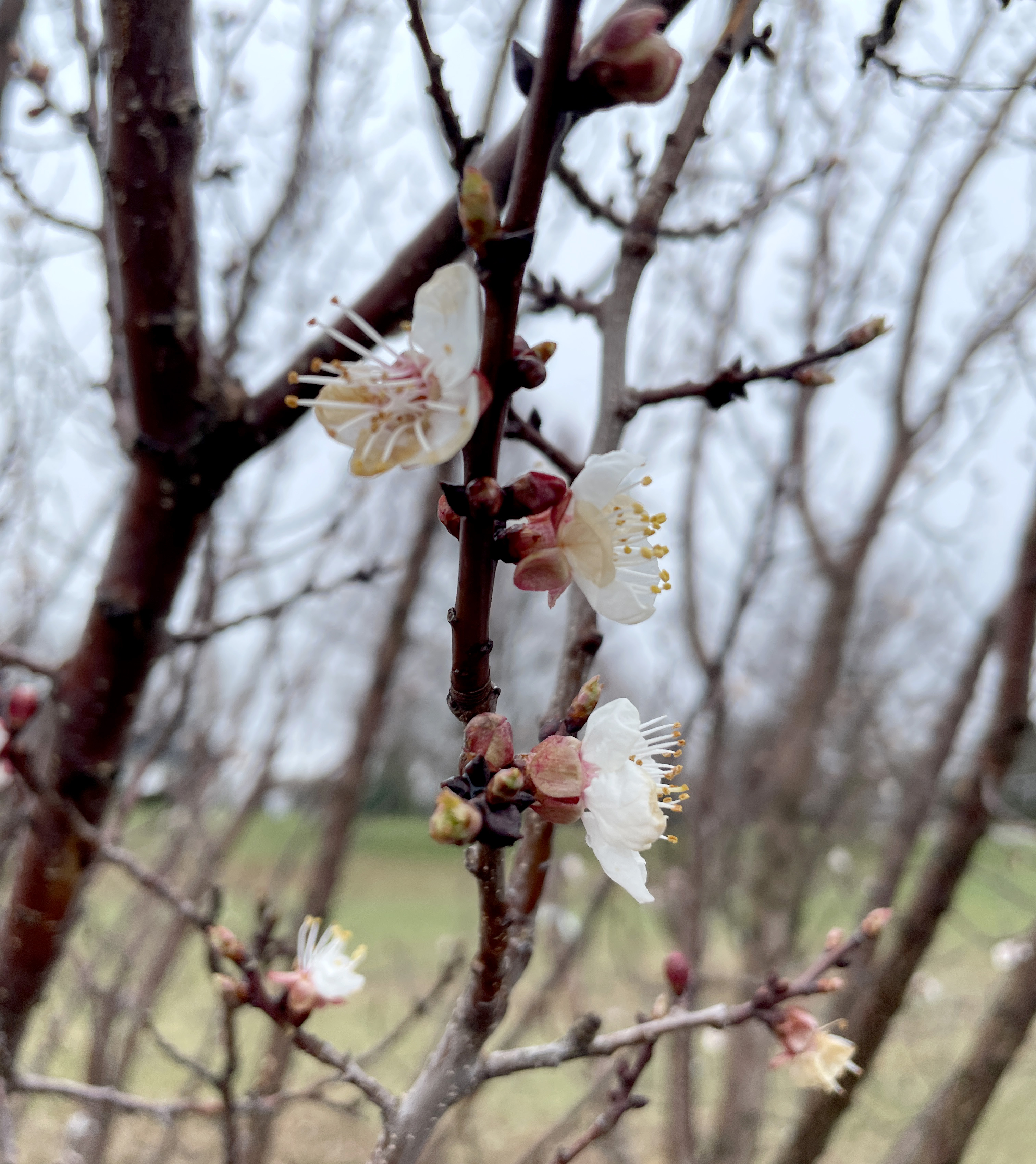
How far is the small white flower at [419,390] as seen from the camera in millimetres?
441

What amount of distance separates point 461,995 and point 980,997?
7782mm

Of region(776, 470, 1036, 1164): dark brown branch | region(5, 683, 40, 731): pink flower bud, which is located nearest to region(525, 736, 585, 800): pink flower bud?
region(5, 683, 40, 731): pink flower bud

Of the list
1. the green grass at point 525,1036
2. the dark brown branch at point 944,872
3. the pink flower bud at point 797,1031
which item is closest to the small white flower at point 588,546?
the pink flower bud at point 797,1031

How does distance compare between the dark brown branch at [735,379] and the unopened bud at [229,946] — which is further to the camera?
the dark brown branch at [735,379]

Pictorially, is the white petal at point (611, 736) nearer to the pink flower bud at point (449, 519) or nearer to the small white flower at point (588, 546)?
the small white flower at point (588, 546)

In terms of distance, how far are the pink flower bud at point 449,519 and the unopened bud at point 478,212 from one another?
137 millimetres

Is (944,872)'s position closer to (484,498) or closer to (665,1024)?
(665,1024)

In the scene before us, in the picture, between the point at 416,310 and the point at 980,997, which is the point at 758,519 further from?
the point at 980,997

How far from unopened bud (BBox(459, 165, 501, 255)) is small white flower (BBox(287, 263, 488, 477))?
39 mm

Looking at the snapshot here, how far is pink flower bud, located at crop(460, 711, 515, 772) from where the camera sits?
479 millimetres

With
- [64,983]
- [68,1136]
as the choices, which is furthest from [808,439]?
[64,983]

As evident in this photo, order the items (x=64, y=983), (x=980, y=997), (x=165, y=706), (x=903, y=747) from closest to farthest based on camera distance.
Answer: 1. (x=165, y=706)
2. (x=64, y=983)
3. (x=903, y=747)
4. (x=980, y=997)

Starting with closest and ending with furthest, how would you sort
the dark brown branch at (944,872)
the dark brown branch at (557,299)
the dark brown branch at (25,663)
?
the dark brown branch at (557,299) < the dark brown branch at (25,663) < the dark brown branch at (944,872)

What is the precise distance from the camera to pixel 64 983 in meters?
3.52
